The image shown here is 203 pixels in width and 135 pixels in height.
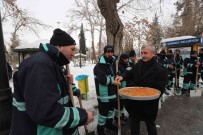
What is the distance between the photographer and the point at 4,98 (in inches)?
107

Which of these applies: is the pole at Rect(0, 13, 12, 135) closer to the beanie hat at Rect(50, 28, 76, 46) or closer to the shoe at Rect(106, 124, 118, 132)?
the beanie hat at Rect(50, 28, 76, 46)

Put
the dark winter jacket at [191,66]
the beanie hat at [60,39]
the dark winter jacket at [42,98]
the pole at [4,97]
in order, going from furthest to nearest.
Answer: the dark winter jacket at [191,66]
the pole at [4,97]
the beanie hat at [60,39]
the dark winter jacket at [42,98]

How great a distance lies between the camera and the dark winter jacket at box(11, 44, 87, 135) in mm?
1431

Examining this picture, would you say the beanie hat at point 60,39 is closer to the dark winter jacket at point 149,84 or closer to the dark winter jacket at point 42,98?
the dark winter jacket at point 42,98

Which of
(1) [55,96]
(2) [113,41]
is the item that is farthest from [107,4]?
(1) [55,96]

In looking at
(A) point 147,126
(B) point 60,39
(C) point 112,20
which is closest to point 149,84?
(A) point 147,126

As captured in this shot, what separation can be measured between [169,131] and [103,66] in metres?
2.33

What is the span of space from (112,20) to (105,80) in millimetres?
3372

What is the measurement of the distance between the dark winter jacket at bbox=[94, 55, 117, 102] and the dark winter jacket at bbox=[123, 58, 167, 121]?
783 mm

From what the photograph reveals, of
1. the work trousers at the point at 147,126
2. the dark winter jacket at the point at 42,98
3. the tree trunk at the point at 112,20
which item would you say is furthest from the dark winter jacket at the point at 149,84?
the tree trunk at the point at 112,20

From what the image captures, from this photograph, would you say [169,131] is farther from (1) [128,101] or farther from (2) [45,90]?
(2) [45,90]

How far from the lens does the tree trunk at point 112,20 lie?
664 centimetres

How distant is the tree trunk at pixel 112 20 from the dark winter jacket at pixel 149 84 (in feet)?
11.7

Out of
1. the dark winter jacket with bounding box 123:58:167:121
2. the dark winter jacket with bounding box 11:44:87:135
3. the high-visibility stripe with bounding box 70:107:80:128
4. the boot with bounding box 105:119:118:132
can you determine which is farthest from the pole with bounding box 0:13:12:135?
the boot with bounding box 105:119:118:132
